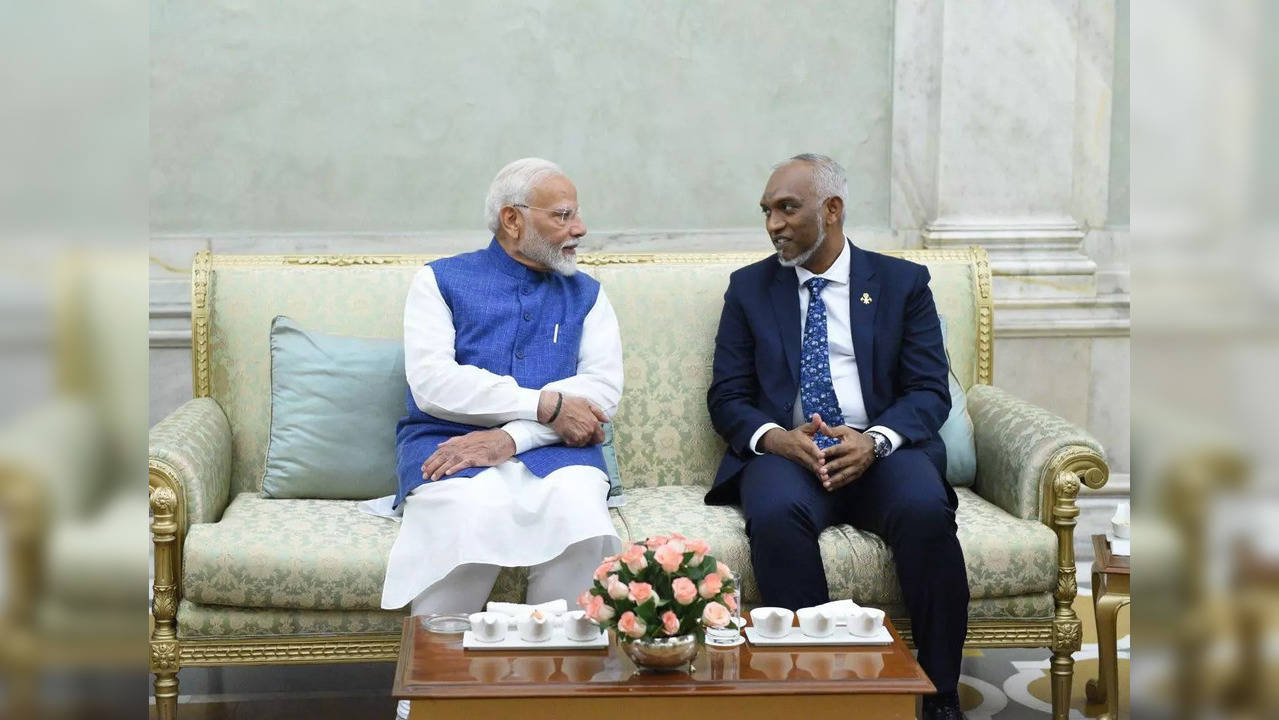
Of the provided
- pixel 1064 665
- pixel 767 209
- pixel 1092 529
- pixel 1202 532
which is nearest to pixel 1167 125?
pixel 1202 532

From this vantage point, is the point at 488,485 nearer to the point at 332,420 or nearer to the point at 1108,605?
the point at 332,420

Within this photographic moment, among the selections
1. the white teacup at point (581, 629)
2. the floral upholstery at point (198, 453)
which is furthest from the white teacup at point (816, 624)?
the floral upholstery at point (198, 453)

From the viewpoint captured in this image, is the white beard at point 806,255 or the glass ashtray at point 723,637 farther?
the white beard at point 806,255

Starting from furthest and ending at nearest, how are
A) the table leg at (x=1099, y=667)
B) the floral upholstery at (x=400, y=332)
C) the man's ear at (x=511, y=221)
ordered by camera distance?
the floral upholstery at (x=400, y=332)
the man's ear at (x=511, y=221)
the table leg at (x=1099, y=667)

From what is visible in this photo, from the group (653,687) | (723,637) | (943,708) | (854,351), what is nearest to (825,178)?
(854,351)

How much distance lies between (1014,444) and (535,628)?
4.92ft

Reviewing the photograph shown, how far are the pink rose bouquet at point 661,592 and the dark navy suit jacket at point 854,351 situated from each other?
1.07 meters

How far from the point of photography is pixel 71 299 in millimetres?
300

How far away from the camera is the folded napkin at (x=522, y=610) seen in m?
2.48

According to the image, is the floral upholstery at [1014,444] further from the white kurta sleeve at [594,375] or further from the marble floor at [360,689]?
the white kurta sleeve at [594,375]

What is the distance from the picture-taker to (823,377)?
3.46 meters

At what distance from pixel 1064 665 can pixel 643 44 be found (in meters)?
2.59

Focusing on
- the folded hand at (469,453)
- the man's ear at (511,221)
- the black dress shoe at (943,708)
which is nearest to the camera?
the black dress shoe at (943,708)

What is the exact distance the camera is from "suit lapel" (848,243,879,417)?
11.4ft
